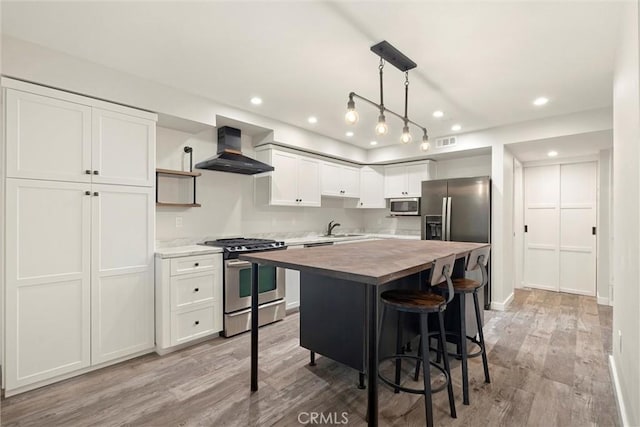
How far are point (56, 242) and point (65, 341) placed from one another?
0.78m

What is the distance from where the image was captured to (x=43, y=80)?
2.29m

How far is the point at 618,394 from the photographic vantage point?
2.04 metres

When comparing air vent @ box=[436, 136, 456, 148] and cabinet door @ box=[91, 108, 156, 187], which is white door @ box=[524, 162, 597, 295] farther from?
cabinet door @ box=[91, 108, 156, 187]

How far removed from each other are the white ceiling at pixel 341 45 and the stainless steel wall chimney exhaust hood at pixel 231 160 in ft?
1.87

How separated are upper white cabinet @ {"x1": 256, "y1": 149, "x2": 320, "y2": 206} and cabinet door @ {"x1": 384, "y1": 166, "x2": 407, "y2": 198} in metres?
1.57

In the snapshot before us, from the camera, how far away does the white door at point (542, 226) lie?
5133 millimetres

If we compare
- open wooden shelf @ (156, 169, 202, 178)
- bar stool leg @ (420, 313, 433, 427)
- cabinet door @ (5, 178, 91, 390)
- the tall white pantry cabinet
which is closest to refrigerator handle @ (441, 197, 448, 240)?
bar stool leg @ (420, 313, 433, 427)

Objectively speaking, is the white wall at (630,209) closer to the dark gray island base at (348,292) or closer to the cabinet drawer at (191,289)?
the dark gray island base at (348,292)

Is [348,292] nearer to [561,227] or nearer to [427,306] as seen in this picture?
[427,306]

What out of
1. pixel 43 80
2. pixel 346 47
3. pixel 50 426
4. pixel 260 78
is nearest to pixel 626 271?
pixel 346 47

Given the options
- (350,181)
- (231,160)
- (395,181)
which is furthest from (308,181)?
(395,181)

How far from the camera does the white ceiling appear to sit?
73.5 inches

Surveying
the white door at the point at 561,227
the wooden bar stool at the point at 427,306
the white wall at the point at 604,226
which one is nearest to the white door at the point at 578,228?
the white door at the point at 561,227

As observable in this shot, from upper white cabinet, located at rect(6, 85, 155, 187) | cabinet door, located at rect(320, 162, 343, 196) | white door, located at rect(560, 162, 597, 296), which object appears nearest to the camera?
upper white cabinet, located at rect(6, 85, 155, 187)
